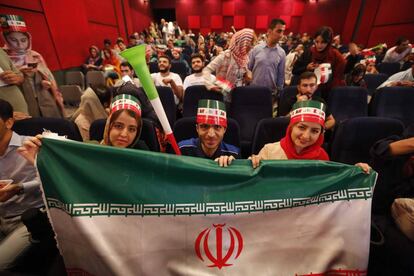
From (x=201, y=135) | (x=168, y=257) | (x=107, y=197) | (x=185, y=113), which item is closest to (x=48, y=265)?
(x=107, y=197)

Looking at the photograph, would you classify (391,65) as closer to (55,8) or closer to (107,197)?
(107,197)

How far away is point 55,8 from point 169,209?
22.2ft

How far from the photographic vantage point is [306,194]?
112cm

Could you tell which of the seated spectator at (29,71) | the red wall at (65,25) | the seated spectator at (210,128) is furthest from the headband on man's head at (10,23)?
the seated spectator at (210,128)

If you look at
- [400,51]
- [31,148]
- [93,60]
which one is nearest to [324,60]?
[31,148]

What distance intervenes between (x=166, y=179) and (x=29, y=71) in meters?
2.38

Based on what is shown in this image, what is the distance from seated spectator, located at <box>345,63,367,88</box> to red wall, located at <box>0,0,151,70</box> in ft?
19.4

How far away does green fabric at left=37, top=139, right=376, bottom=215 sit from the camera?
3.48ft

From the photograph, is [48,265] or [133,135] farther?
[133,135]

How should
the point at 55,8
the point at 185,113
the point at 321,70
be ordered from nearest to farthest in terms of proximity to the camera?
the point at 321,70 < the point at 185,113 < the point at 55,8

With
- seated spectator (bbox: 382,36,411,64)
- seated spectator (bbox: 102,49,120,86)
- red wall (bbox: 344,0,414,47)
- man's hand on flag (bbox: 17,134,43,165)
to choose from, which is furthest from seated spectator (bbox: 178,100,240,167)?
red wall (bbox: 344,0,414,47)

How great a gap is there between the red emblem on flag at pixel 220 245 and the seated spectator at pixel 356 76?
3.58 metres

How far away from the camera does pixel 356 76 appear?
11.4ft

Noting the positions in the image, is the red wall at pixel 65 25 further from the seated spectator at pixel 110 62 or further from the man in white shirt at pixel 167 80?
the man in white shirt at pixel 167 80
